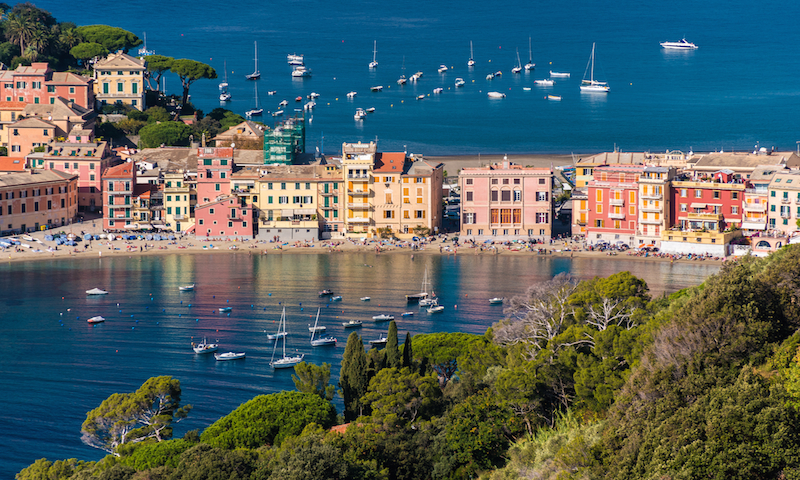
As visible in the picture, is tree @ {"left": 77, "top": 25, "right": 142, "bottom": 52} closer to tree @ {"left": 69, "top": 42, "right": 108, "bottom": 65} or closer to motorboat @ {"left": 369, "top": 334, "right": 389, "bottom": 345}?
tree @ {"left": 69, "top": 42, "right": 108, "bottom": 65}

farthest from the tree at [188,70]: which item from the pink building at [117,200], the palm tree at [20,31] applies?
the pink building at [117,200]

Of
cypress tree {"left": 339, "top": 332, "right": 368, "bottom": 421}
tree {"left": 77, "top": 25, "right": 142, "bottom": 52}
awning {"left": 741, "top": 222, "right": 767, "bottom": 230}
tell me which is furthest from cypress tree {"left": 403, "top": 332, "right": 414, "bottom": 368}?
tree {"left": 77, "top": 25, "right": 142, "bottom": 52}

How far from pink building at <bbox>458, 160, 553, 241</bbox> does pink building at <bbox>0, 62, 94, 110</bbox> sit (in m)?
38.6

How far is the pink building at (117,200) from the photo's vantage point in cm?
8956

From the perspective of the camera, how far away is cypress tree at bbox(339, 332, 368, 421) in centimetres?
4506

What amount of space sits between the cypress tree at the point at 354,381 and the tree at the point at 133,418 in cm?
635

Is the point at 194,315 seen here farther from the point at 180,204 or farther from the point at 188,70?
the point at 188,70

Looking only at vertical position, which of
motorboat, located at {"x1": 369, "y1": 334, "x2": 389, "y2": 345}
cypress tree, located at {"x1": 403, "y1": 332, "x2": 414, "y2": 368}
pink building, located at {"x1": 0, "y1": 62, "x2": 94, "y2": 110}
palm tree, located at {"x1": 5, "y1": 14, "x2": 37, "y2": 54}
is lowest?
motorboat, located at {"x1": 369, "y1": 334, "x2": 389, "y2": 345}

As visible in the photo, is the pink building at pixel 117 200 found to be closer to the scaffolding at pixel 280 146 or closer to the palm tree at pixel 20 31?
the scaffolding at pixel 280 146

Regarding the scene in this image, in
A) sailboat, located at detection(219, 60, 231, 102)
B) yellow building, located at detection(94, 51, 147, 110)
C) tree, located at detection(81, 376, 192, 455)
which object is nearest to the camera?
tree, located at detection(81, 376, 192, 455)

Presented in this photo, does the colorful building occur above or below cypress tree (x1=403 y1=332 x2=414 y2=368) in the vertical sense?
above

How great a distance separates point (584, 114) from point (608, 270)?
301 feet

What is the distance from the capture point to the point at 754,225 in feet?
265

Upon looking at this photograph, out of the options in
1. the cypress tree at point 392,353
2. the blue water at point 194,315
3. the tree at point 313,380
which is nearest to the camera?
the tree at point 313,380
